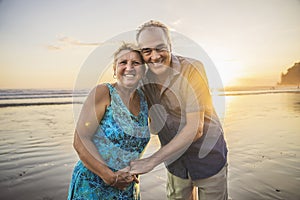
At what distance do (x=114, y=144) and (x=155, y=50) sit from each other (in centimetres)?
69

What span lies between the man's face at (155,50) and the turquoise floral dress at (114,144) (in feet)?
0.91

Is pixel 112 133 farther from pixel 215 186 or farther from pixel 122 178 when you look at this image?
pixel 215 186

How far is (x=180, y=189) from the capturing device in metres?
2.17

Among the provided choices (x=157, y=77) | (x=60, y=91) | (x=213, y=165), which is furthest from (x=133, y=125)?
(x=60, y=91)

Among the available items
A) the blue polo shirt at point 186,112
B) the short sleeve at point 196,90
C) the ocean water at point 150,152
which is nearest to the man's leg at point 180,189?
the blue polo shirt at point 186,112

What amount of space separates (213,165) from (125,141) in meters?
0.73

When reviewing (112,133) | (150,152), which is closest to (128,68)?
(112,133)

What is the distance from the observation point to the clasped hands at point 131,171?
5.66 feet

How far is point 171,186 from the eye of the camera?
7.43ft

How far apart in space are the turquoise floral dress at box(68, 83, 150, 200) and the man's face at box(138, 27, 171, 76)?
28cm

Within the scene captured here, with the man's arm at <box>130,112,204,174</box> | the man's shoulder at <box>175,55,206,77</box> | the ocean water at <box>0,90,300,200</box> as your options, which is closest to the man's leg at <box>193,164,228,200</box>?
the man's arm at <box>130,112,204,174</box>

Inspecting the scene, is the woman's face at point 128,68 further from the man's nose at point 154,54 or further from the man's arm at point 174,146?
the man's arm at point 174,146

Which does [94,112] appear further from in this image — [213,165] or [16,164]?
[16,164]

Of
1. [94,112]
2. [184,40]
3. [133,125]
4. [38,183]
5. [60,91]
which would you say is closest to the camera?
[94,112]
